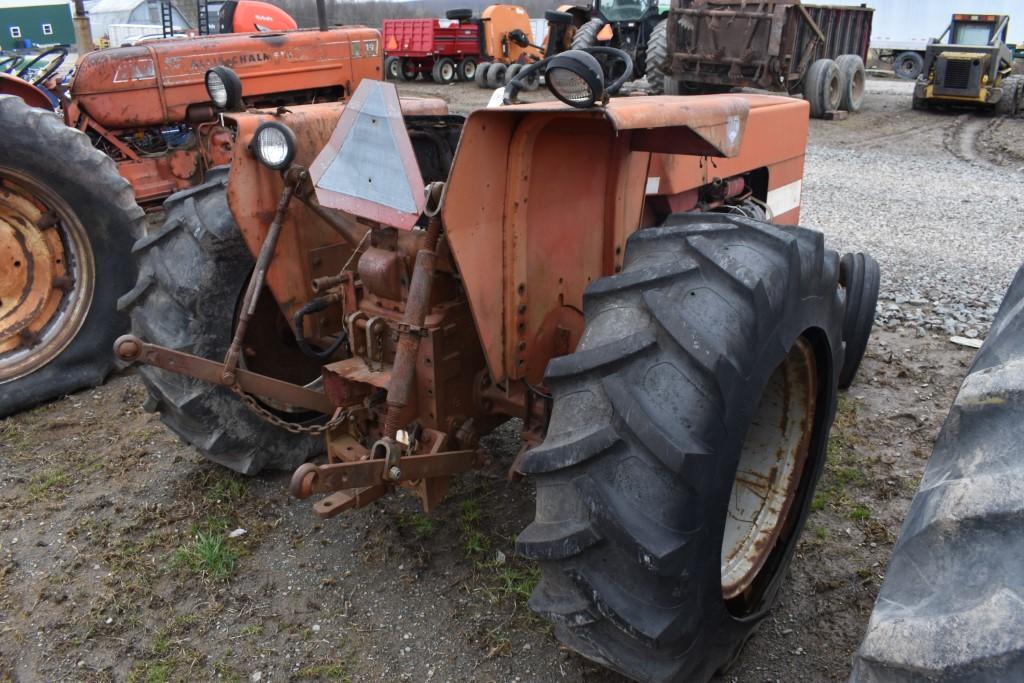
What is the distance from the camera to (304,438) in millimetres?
3461

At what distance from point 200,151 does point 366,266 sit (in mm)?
4636

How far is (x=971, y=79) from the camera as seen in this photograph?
15430 mm

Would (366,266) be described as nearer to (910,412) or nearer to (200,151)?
(910,412)

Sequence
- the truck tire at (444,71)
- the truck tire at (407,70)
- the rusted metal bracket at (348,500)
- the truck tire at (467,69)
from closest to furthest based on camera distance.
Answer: the rusted metal bracket at (348,500)
the truck tire at (444,71)
the truck tire at (467,69)
the truck tire at (407,70)

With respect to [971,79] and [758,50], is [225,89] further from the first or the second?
[971,79]

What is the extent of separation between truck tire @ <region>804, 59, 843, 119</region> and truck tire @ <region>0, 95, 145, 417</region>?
13.2 meters

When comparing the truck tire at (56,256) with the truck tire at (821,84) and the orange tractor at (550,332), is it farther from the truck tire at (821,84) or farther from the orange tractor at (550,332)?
the truck tire at (821,84)

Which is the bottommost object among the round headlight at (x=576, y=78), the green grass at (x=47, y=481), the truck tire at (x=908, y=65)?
the green grass at (x=47, y=481)

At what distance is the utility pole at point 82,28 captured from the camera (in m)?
8.44

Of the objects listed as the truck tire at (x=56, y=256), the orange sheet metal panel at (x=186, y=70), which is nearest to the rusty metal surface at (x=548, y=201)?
the truck tire at (x=56, y=256)

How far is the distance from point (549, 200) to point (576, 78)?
1.73ft

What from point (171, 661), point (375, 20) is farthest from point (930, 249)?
point (375, 20)

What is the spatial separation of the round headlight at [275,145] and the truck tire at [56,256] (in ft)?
7.48

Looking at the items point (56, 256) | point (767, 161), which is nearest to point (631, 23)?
point (767, 161)
